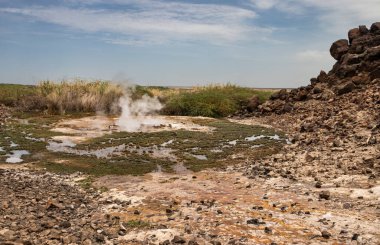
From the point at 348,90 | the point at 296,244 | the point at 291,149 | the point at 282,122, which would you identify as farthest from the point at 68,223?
the point at 348,90

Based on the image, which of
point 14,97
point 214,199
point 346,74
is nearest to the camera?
point 214,199

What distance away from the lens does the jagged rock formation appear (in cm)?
2619

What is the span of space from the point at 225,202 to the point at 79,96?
2343cm

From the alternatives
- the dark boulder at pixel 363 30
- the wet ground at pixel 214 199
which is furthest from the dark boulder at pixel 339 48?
the wet ground at pixel 214 199

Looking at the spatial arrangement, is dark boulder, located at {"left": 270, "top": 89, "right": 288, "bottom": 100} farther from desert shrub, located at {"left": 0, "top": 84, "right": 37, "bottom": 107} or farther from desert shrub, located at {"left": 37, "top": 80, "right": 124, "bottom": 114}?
desert shrub, located at {"left": 0, "top": 84, "right": 37, "bottom": 107}

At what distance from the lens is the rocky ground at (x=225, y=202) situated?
24.7 ft

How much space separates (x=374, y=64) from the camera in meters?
26.6

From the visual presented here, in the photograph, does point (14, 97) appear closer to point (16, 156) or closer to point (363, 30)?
point (16, 156)

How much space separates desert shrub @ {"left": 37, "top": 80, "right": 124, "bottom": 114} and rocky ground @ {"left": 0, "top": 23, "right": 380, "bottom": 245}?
17.7 metres

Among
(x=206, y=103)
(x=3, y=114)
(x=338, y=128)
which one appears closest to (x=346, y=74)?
(x=206, y=103)

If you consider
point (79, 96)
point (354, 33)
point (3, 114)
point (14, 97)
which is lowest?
point (3, 114)

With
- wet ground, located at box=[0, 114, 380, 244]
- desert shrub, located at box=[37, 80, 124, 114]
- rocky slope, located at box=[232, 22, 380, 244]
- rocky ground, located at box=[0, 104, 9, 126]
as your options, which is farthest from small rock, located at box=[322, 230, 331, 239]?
desert shrub, located at box=[37, 80, 124, 114]

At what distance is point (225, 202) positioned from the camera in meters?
9.48

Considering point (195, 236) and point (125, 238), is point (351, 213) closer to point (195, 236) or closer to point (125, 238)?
point (195, 236)
